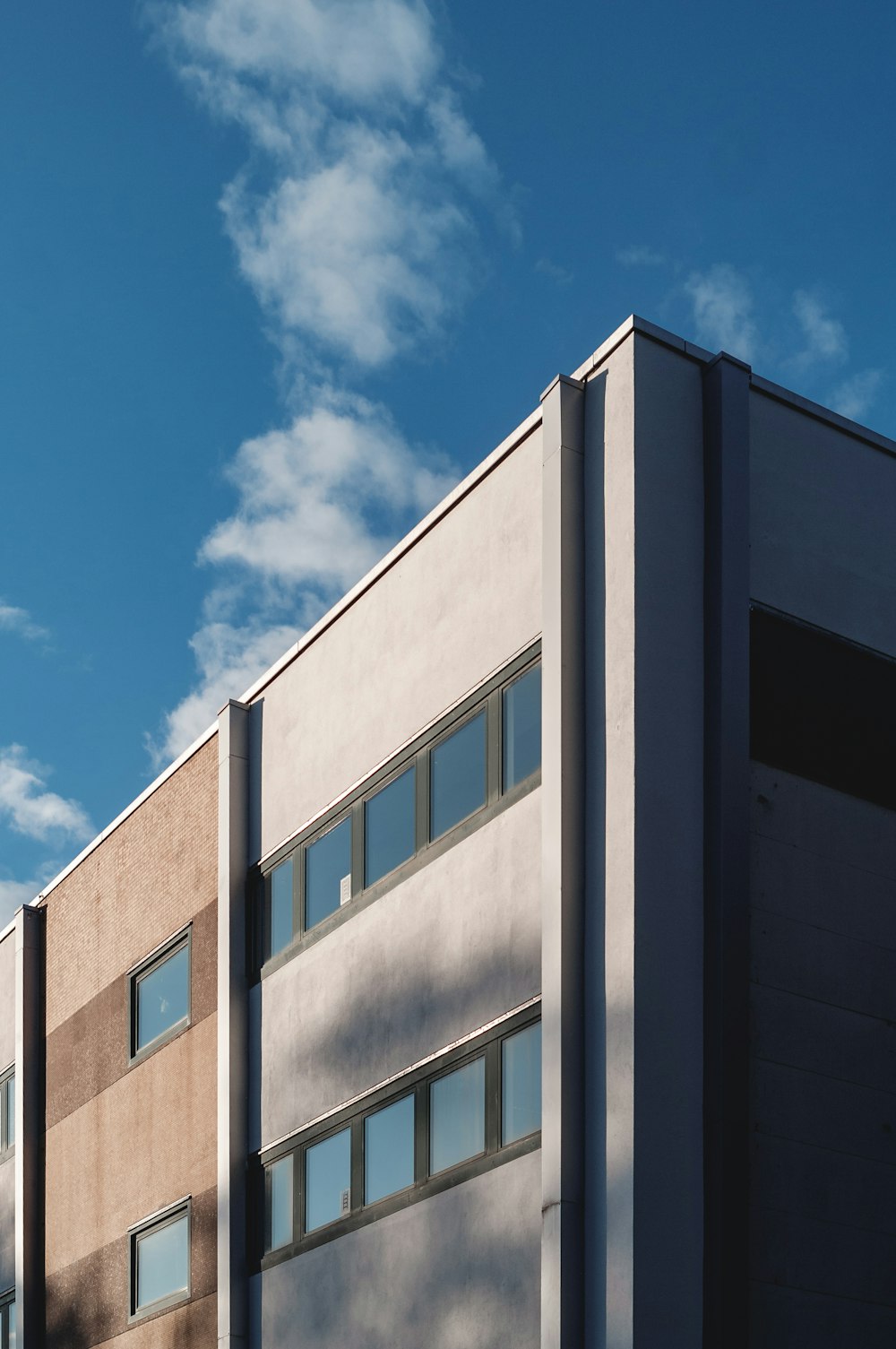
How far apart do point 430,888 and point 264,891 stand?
388 centimetres

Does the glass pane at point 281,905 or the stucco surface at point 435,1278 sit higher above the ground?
the glass pane at point 281,905

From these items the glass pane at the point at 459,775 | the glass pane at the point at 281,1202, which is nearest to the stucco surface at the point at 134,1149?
the glass pane at the point at 281,1202

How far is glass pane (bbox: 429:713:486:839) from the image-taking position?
54.9 feet

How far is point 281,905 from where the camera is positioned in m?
19.9

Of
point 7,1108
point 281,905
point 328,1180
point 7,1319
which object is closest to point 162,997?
point 281,905

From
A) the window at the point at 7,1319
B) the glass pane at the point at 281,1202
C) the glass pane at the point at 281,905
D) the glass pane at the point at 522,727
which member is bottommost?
the window at the point at 7,1319

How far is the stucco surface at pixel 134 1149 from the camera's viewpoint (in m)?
20.4

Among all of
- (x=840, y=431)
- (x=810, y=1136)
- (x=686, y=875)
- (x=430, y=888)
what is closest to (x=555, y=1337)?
(x=810, y=1136)

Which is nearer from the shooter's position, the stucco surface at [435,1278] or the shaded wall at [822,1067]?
the shaded wall at [822,1067]

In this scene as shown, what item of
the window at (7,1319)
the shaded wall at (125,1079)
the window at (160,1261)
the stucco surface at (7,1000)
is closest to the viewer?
the window at (160,1261)

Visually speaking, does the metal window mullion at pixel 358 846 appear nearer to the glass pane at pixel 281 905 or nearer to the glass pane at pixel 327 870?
the glass pane at pixel 327 870

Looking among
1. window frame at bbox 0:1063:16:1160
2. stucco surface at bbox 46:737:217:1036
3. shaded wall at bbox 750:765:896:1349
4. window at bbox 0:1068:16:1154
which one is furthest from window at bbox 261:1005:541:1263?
window frame at bbox 0:1063:16:1160

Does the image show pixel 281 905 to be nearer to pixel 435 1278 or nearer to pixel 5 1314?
pixel 435 1278

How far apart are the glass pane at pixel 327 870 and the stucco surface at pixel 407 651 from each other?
0.41 meters
